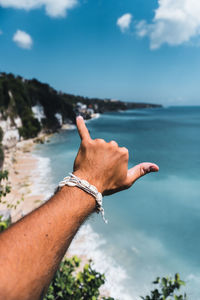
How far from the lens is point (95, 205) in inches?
51.0

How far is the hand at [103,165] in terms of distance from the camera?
1.39 metres

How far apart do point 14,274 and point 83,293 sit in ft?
8.27

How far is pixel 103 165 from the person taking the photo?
143 centimetres

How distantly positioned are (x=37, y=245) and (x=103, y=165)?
0.70 m

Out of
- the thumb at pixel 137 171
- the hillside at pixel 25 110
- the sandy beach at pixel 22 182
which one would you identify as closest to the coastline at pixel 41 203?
the sandy beach at pixel 22 182

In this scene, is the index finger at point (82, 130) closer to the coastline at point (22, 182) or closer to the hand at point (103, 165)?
the hand at point (103, 165)

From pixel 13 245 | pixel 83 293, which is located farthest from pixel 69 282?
pixel 13 245

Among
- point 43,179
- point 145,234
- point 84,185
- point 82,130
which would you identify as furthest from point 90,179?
point 43,179

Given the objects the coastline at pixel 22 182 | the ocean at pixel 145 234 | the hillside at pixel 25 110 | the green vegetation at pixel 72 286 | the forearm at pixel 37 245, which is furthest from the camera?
the hillside at pixel 25 110

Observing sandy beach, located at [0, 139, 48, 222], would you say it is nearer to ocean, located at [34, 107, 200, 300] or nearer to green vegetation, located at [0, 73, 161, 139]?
ocean, located at [34, 107, 200, 300]

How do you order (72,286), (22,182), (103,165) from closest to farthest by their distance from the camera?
1. (103,165)
2. (72,286)
3. (22,182)

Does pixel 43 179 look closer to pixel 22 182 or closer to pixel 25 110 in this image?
pixel 22 182

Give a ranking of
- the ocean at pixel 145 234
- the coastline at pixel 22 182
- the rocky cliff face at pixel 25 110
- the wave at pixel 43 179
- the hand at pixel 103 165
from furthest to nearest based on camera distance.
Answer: the rocky cliff face at pixel 25 110 < the wave at pixel 43 179 < the coastline at pixel 22 182 < the ocean at pixel 145 234 < the hand at pixel 103 165

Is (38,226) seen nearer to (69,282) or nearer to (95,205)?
(95,205)
